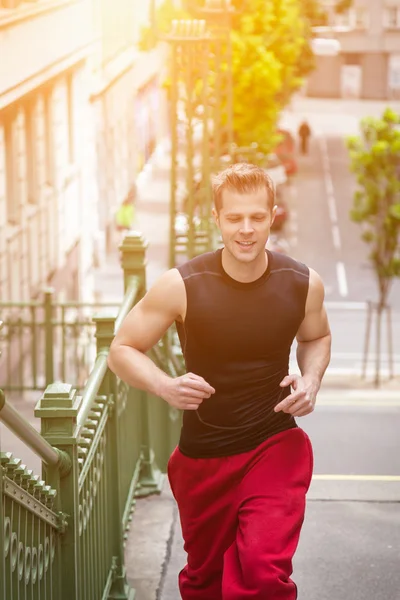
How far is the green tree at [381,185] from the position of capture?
78.7 ft

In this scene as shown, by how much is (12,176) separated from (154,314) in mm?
17760

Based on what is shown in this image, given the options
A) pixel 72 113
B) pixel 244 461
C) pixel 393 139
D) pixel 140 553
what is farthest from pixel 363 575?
pixel 72 113

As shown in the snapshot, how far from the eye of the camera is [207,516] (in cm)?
483

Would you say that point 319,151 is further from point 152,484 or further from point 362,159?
point 152,484

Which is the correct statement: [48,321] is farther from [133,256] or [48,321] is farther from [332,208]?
[332,208]

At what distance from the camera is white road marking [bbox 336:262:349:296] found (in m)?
34.0

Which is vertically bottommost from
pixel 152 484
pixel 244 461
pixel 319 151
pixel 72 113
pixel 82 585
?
pixel 319 151

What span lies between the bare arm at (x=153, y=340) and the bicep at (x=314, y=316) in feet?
1.69

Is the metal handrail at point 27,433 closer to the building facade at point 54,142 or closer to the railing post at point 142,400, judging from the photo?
the railing post at point 142,400

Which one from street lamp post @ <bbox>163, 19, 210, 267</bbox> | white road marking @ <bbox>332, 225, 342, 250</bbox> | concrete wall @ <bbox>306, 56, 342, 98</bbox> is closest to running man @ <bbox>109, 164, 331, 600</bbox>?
street lamp post @ <bbox>163, 19, 210, 267</bbox>

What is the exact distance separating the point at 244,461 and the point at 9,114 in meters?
17.2

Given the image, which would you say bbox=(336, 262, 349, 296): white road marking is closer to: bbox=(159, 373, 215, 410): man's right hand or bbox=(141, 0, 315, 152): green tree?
bbox=(141, 0, 315, 152): green tree

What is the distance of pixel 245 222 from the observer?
4527 millimetres

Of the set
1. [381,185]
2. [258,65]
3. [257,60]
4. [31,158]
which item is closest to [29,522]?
[31,158]
